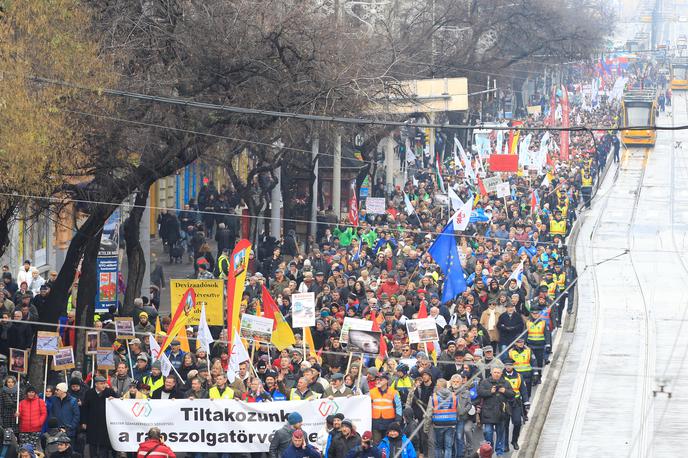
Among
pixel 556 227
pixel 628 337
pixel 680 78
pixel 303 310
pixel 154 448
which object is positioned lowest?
pixel 628 337

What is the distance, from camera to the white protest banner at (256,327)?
1981cm

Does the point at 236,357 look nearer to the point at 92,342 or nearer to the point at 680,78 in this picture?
the point at 92,342

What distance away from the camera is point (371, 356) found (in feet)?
66.0

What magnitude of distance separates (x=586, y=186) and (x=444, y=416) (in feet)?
111

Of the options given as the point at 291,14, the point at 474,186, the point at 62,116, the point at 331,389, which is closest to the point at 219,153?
the point at 291,14

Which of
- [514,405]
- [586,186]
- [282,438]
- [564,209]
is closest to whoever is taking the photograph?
[282,438]

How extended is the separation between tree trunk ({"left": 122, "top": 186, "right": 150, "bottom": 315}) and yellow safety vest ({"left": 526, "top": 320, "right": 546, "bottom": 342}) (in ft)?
21.7

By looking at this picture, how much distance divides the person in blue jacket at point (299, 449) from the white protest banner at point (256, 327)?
402 cm

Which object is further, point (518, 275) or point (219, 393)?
point (518, 275)

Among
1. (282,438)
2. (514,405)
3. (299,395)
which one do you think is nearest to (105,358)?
(299,395)

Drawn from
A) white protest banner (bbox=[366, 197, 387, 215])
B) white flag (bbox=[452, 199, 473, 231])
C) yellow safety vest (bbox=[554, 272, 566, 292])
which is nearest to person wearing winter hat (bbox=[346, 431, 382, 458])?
yellow safety vest (bbox=[554, 272, 566, 292])

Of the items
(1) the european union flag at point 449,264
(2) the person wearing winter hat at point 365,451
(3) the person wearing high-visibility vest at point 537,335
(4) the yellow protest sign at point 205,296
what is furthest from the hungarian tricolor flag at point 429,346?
(2) the person wearing winter hat at point 365,451

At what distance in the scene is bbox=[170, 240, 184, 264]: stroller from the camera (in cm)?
3672

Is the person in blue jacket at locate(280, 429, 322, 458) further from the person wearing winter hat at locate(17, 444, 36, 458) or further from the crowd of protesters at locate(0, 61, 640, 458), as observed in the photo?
the person wearing winter hat at locate(17, 444, 36, 458)
